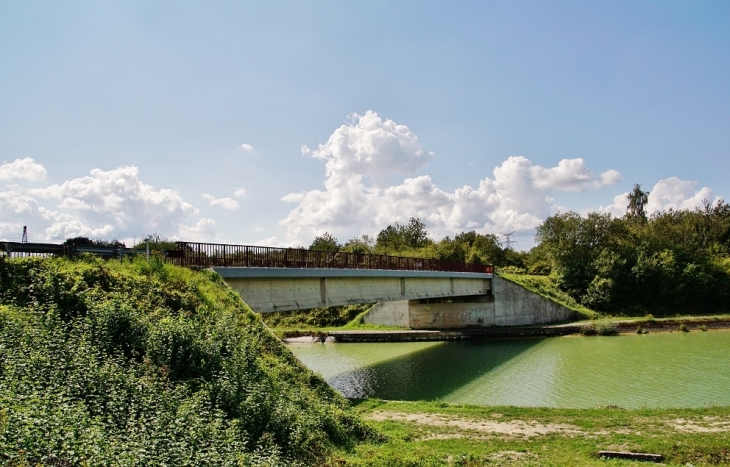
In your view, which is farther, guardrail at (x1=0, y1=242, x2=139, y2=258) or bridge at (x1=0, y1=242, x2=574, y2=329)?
bridge at (x1=0, y1=242, x2=574, y2=329)

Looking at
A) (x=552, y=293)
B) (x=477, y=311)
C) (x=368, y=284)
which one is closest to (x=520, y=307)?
(x=477, y=311)

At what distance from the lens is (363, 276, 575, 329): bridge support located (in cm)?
4644

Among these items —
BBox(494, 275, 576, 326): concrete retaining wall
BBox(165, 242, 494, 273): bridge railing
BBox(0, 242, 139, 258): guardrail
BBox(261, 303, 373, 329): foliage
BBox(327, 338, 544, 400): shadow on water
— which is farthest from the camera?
BBox(261, 303, 373, 329): foliage

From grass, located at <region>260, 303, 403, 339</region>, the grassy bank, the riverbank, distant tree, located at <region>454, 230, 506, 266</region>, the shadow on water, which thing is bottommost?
the shadow on water

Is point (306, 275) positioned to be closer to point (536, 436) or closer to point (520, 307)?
point (536, 436)

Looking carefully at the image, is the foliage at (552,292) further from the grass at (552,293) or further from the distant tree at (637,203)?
the distant tree at (637,203)

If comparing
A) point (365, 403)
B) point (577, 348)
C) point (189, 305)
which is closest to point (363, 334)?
point (577, 348)

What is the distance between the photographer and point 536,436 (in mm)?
12648

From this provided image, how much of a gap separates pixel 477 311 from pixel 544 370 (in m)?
20.4

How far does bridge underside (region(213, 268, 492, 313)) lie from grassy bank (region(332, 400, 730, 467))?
6.52m

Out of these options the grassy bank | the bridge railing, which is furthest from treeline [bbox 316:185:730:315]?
the grassy bank

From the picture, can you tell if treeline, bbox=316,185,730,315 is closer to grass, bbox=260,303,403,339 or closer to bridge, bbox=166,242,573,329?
bridge, bbox=166,242,573,329

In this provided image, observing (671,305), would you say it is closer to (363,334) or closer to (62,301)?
(363,334)

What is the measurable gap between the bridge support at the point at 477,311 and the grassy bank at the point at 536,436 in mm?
30386
